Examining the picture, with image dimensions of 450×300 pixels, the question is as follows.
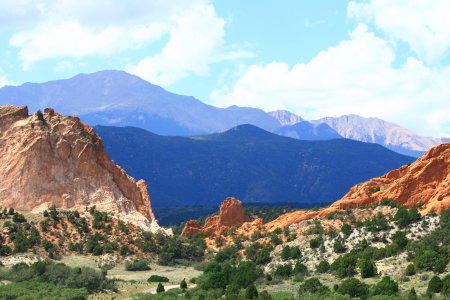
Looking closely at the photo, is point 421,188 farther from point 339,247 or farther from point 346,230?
point 339,247

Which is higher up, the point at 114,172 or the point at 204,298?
the point at 114,172

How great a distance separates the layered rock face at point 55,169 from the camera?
331 feet

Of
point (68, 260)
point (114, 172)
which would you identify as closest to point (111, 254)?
point (68, 260)

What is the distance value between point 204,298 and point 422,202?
1643 inches

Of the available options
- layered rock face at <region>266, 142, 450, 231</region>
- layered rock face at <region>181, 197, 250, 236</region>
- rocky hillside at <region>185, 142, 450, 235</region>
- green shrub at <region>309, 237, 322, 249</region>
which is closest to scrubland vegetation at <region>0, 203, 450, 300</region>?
green shrub at <region>309, 237, 322, 249</region>

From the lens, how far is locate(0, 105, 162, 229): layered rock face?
331ft

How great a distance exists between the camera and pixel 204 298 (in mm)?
62438

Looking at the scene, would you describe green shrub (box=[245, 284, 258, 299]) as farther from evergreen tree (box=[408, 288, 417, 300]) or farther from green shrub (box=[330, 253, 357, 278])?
evergreen tree (box=[408, 288, 417, 300])

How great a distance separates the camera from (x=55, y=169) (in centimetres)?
10325

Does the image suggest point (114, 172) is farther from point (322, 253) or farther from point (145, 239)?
point (322, 253)

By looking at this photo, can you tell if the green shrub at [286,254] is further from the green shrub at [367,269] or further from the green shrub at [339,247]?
the green shrub at [367,269]

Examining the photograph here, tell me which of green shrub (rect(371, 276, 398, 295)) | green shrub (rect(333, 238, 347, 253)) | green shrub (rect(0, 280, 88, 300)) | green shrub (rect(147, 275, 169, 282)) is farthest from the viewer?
green shrub (rect(333, 238, 347, 253))

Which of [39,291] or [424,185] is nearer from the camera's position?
[39,291]

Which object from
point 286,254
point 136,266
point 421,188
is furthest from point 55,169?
point 421,188
